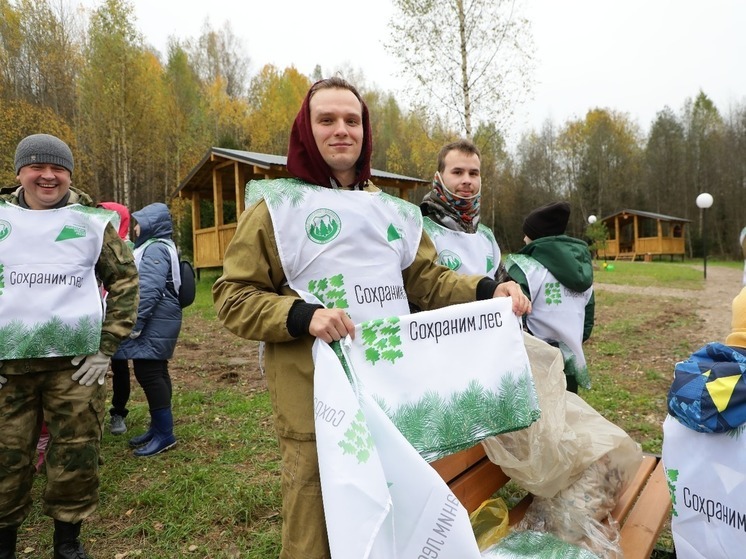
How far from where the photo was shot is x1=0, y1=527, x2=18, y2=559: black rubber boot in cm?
250

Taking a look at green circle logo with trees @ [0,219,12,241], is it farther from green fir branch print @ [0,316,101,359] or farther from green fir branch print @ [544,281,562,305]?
green fir branch print @ [544,281,562,305]

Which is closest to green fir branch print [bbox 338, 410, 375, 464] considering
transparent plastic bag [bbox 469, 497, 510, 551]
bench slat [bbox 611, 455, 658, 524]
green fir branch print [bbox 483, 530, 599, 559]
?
green fir branch print [bbox 483, 530, 599, 559]

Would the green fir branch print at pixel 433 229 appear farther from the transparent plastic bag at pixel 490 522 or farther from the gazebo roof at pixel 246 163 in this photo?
the gazebo roof at pixel 246 163

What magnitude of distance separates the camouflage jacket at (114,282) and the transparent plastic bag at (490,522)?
2069mm

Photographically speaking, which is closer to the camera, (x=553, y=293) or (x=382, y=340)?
(x=382, y=340)

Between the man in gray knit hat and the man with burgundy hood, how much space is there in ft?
4.52

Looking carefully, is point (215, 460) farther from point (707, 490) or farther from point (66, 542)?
point (707, 490)

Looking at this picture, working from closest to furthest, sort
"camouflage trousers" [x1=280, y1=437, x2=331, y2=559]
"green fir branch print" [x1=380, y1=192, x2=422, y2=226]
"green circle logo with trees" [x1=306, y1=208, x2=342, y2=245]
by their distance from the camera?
"camouflage trousers" [x1=280, y1=437, x2=331, y2=559] → "green circle logo with trees" [x1=306, y1=208, x2=342, y2=245] → "green fir branch print" [x1=380, y1=192, x2=422, y2=226]

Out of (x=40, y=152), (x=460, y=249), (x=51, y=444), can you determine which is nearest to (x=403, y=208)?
(x=460, y=249)

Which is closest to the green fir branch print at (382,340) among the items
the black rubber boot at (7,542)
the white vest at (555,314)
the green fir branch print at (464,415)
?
the green fir branch print at (464,415)

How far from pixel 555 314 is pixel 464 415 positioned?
1.77 metres

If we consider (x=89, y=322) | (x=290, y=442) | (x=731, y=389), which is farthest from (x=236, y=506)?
(x=731, y=389)

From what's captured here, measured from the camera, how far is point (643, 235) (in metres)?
40.2

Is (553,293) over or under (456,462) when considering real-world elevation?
over
